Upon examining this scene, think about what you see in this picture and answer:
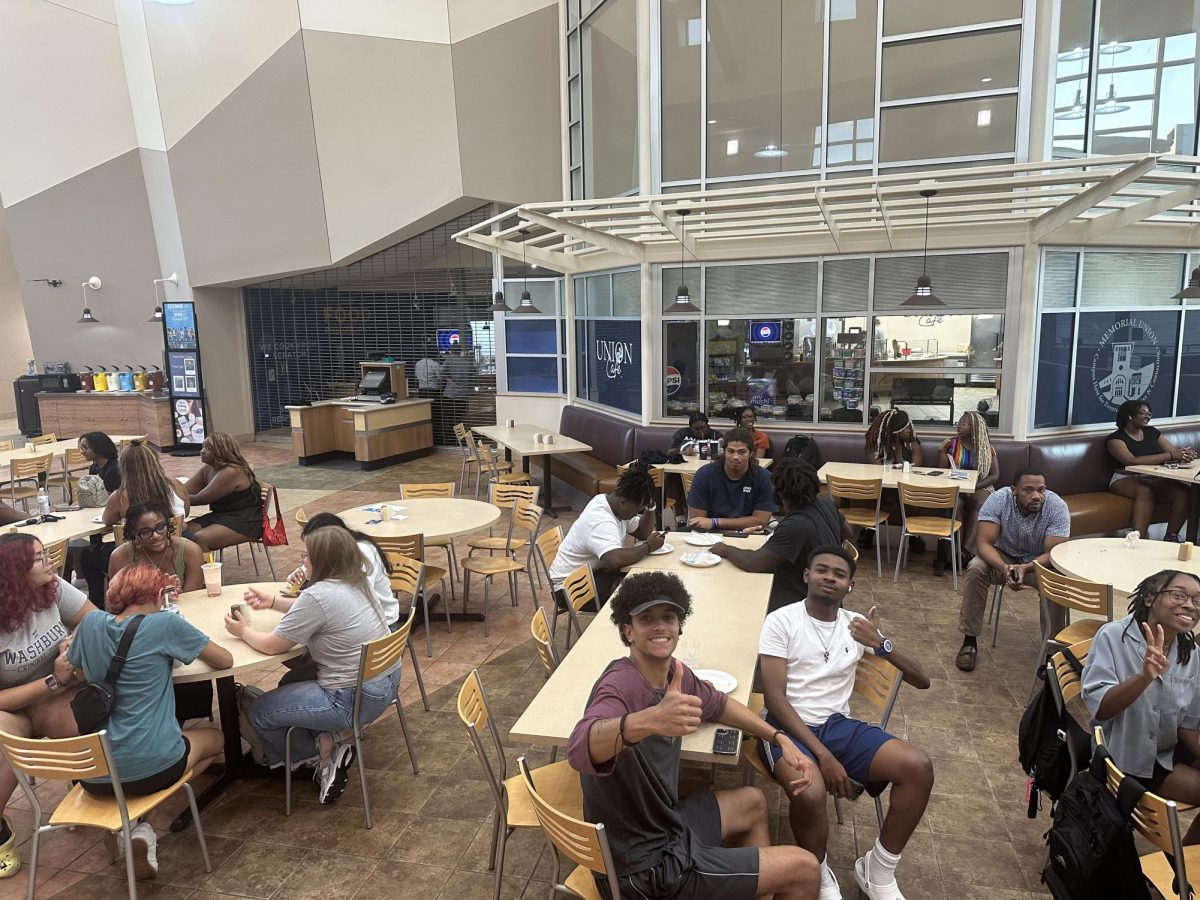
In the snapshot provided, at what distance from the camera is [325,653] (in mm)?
3326

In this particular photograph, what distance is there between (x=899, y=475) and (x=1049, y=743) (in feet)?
13.5

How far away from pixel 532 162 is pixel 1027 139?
7041 mm

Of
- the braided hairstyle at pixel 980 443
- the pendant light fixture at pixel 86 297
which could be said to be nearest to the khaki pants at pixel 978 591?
the braided hairstyle at pixel 980 443

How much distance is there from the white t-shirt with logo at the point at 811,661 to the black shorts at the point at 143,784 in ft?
7.56

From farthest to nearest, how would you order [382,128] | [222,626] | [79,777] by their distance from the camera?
[382,128]
[222,626]
[79,777]

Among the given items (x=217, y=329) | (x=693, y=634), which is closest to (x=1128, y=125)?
(x=693, y=634)

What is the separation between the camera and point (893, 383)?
798 cm

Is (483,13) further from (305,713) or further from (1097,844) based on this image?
(1097,844)

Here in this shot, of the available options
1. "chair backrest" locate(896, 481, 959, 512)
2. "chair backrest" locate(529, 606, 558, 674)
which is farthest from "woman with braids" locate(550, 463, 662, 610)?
"chair backrest" locate(896, 481, 959, 512)

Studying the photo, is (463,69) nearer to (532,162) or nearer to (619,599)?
(532,162)

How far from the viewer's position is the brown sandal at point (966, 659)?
15.4ft

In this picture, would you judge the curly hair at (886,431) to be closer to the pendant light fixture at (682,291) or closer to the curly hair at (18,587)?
the pendant light fixture at (682,291)

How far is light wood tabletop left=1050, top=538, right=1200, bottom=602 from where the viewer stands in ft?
12.7

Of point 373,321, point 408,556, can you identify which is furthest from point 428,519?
point 373,321
